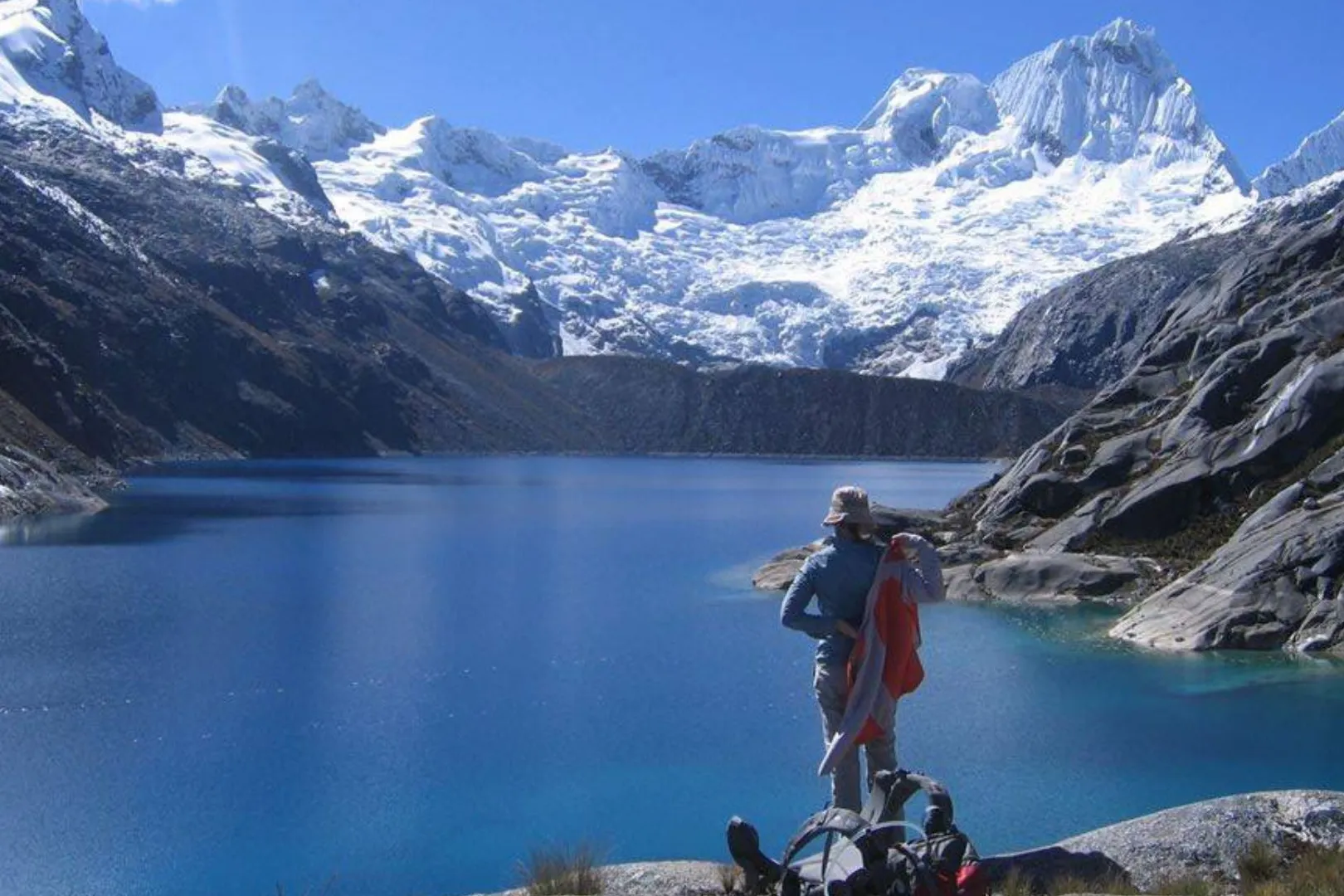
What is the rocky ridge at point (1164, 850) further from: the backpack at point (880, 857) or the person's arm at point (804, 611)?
the person's arm at point (804, 611)

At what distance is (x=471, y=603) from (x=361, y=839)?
96.4 feet

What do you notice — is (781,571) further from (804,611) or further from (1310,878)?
(1310,878)

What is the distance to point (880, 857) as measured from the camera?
9.07 m

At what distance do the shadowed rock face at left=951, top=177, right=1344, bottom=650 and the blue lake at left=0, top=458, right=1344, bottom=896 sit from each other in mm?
2566

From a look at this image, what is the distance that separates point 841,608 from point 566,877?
311cm

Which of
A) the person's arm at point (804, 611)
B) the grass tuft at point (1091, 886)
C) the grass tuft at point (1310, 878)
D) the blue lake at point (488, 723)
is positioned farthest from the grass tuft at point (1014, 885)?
the blue lake at point (488, 723)

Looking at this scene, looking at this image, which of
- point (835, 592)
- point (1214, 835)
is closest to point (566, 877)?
point (835, 592)

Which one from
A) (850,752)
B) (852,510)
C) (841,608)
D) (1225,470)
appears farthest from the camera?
(1225,470)

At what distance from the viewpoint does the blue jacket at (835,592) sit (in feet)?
39.2

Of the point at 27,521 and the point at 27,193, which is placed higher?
the point at 27,193

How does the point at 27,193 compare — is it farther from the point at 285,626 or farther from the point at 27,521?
the point at 285,626

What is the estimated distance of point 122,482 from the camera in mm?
111625

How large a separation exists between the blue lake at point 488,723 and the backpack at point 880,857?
479 cm

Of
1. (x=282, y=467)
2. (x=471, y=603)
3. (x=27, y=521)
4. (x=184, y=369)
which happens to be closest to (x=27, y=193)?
(x=184, y=369)
